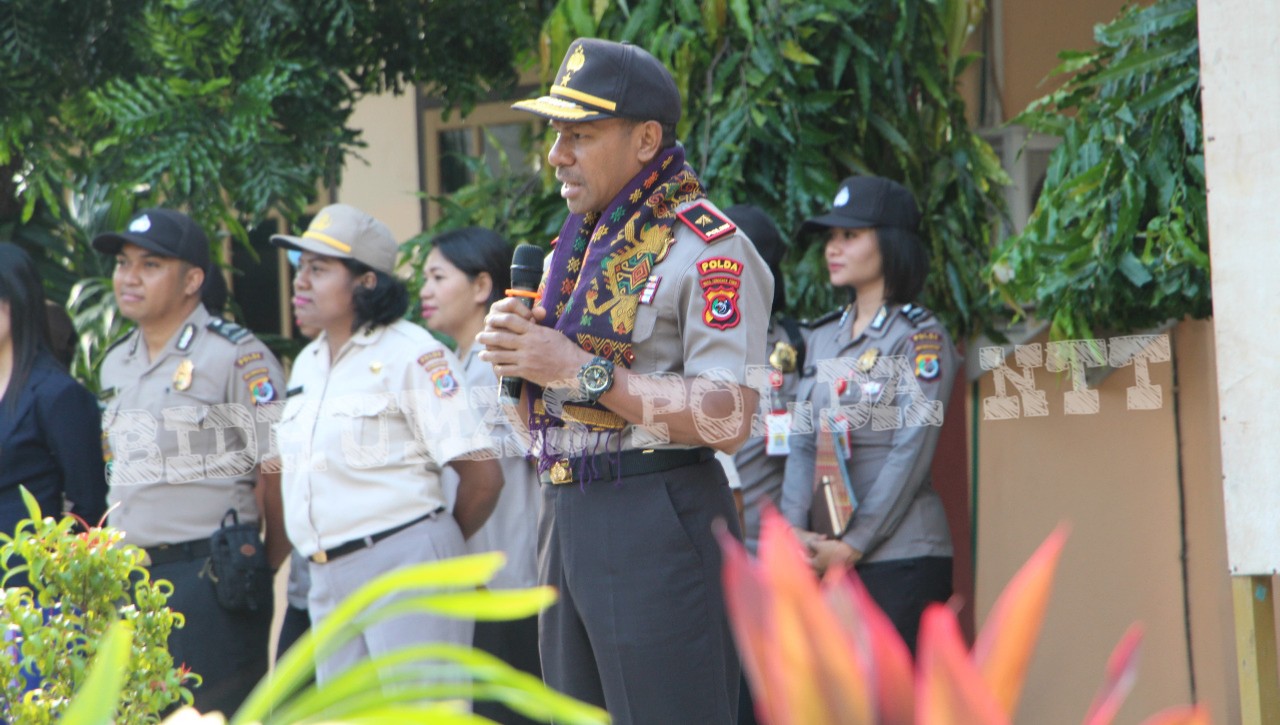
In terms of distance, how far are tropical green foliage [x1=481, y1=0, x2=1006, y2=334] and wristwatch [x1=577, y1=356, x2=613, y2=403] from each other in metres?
2.11

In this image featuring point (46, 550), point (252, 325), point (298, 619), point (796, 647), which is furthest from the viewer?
point (252, 325)

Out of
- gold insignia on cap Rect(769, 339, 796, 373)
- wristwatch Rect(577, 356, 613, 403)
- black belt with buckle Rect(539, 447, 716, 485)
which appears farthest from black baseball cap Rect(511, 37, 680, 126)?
gold insignia on cap Rect(769, 339, 796, 373)

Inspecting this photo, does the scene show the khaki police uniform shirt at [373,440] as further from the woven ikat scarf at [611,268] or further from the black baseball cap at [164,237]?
the woven ikat scarf at [611,268]

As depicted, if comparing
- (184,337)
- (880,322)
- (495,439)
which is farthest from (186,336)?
(880,322)

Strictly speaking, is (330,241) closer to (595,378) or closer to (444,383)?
(444,383)

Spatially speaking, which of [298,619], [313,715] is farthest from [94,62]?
[313,715]

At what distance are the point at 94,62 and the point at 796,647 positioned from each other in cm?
475

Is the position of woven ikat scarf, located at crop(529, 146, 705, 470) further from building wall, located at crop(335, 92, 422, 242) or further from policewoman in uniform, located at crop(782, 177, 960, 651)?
building wall, located at crop(335, 92, 422, 242)

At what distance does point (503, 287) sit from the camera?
162 inches

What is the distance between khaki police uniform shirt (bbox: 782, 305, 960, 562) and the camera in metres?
3.80

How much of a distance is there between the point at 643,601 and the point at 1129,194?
1670mm

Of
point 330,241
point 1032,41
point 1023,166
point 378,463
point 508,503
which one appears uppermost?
point 1032,41

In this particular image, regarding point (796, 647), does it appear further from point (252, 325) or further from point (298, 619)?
point (252, 325)

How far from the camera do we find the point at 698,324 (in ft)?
7.57
